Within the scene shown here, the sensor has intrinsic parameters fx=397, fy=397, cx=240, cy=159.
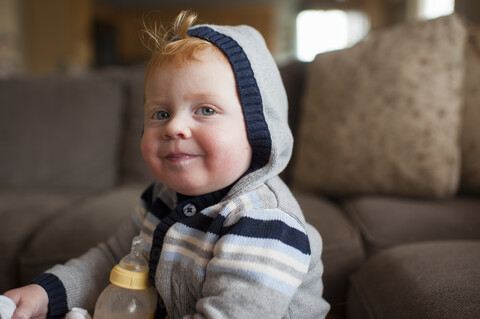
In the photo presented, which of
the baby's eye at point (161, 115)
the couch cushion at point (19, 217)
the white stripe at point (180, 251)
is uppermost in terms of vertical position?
the baby's eye at point (161, 115)

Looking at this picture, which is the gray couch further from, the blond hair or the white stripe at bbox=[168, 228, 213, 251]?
the blond hair

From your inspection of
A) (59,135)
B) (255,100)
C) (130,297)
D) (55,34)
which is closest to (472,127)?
(255,100)

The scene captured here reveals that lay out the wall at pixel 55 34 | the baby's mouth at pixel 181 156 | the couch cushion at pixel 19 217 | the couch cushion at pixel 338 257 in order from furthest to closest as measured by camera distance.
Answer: the wall at pixel 55 34 → the couch cushion at pixel 19 217 → the couch cushion at pixel 338 257 → the baby's mouth at pixel 181 156

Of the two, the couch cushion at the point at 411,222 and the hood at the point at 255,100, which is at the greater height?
the hood at the point at 255,100

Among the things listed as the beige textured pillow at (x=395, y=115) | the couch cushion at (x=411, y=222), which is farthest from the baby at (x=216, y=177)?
the beige textured pillow at (x=395, y=115)

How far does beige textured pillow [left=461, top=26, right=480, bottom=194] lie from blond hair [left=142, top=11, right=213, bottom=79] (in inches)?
40.3

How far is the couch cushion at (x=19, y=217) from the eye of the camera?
3.70 ft

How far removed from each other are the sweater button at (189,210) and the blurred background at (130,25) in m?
3.22

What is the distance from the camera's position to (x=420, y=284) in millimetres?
752

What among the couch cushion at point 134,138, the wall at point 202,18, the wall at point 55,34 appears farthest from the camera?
the wall at point 202,18

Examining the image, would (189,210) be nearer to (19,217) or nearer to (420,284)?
(420,284)

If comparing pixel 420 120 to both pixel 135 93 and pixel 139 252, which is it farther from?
pixel 135 93

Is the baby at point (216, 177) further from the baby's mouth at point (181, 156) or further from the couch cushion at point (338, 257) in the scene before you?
the couch cushion at point (338, 257)

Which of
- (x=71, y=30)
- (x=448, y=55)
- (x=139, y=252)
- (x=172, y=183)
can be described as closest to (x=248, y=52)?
(x=172, y=183)
